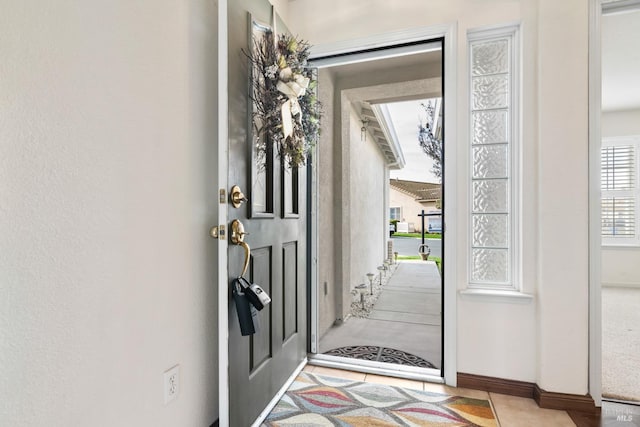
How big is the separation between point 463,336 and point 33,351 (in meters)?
1.94

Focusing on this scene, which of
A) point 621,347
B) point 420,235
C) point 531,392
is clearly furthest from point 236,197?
point 420,235

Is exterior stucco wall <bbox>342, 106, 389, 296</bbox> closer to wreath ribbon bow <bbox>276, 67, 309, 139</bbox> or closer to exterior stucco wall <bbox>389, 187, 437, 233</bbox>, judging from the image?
wreath ribbon bow <bbox>276, 67, 309, 139</bbox>

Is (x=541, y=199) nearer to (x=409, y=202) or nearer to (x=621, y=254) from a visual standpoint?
(x=621, y=254)

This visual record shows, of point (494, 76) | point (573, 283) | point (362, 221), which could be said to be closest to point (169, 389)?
point (573, 283)

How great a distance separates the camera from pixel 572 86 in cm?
167

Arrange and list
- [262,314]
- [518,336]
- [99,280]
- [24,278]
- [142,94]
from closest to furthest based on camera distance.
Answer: [24,278]
[99,280]
[142,94]
[262,314]
[518,336]

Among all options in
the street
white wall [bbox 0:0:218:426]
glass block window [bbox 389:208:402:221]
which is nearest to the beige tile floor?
white wall [bbox 0:0:218:426]

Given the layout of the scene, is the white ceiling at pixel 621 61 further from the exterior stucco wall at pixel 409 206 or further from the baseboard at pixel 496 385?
the exterior stucco wall at pixel 409 206

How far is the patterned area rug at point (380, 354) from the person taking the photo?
232 cm

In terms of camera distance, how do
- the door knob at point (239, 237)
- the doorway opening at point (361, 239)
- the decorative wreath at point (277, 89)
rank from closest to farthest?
the door knob at point (239, 237), the decorative wreath at point (277, 89), the doorway opening at point (361, 239)

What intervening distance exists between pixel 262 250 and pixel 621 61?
400 cm

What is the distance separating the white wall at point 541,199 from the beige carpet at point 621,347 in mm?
476

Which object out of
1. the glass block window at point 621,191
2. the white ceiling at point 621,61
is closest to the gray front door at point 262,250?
the white ceiling at point 621,61

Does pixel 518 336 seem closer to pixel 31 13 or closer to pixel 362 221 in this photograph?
pixel 31 13
